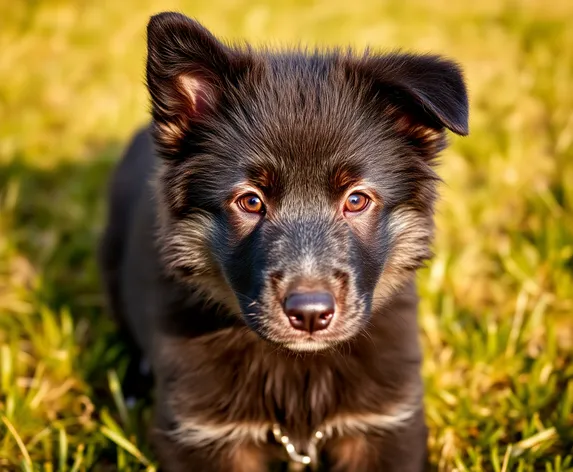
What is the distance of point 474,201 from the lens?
17.0ft

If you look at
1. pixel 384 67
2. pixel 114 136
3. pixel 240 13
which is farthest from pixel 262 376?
pixel 240 13

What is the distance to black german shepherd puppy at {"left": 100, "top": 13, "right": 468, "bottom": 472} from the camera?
106 inches

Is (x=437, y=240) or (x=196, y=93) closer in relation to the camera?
(x=196, y=93)

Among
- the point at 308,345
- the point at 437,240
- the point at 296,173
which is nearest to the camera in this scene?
the point at 308,345

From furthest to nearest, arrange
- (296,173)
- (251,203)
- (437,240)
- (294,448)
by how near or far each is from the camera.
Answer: (437,240)
(294,448)
(251,203)
(296,173)

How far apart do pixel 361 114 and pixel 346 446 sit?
1461mm

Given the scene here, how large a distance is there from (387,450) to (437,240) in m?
2.14

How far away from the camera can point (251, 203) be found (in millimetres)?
2844

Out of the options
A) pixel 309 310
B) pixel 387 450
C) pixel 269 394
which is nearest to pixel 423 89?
pixel 309 310

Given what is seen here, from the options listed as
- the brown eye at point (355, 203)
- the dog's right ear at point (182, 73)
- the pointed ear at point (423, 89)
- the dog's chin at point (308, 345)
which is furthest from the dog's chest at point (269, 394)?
the pointed ear at point (423, 89)

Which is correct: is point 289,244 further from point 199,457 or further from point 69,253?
point 69,253

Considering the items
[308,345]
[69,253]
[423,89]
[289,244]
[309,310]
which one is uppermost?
[423,89]

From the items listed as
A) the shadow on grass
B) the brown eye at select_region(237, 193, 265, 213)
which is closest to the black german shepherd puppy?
the brown eye at select_region(237, 193, 265, 213)

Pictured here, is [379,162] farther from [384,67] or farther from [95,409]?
[95,409]
